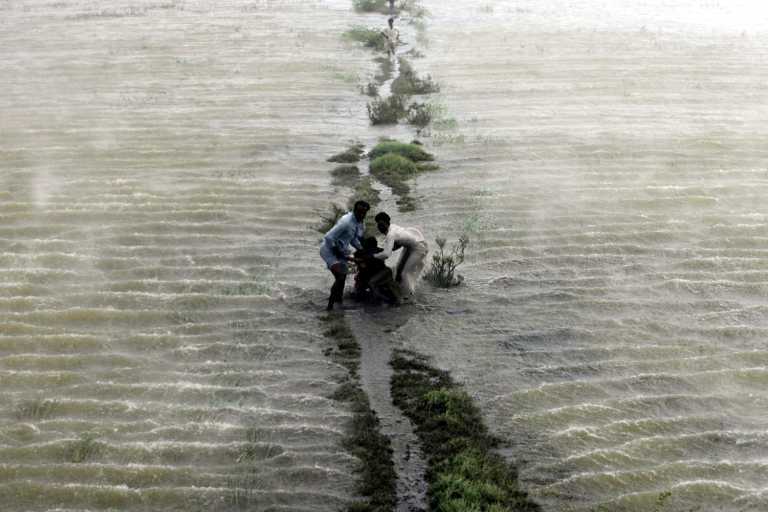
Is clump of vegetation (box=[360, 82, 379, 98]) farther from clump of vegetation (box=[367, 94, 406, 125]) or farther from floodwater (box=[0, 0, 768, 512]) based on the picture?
clump of vegetation (box=[367, 94, 406, 125])

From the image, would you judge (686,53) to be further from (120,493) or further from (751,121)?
(120,493)

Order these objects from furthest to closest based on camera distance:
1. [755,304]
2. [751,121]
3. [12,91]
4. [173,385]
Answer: [12,91]
[751,121]
[755,304]
[173,385]

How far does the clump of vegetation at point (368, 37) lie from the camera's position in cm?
2369

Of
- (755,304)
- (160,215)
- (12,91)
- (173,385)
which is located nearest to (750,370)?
(755,304)

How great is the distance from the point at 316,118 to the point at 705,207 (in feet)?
25.9

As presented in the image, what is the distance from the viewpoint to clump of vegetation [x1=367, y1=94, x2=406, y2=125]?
16.1 meters

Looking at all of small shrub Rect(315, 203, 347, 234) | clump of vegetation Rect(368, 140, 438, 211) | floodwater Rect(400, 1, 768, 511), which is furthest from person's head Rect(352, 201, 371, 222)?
clump of vegetation Rect(368, 140, 438, 211)

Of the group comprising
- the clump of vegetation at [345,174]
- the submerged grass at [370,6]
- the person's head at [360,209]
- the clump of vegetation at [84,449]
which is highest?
the submerged grass at [370,6]

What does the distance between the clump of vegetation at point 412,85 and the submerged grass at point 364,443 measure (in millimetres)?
11237

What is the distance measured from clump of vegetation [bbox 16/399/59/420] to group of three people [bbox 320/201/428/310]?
308cm

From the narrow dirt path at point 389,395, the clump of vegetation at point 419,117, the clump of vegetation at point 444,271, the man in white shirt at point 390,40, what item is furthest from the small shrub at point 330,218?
the man in white shirt at point 390,40

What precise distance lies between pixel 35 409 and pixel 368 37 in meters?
19.2

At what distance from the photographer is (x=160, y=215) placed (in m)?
11.3

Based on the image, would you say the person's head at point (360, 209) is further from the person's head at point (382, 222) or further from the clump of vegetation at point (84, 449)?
the clump of vegetation at point (84, 449)
